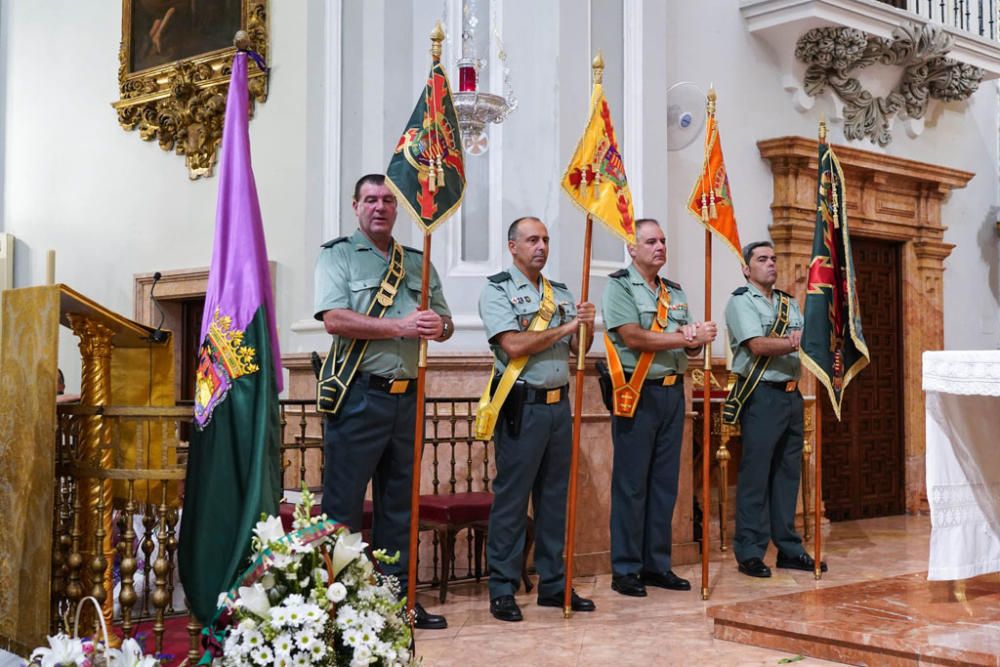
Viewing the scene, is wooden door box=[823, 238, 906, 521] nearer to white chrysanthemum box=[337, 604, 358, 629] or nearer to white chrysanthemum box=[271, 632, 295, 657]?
white chrysanthemum box=[337, 604, 358, 629]

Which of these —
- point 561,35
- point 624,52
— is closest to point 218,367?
point 561,35

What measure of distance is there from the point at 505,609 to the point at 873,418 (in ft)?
15.7

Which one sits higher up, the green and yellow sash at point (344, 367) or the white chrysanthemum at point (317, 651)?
the green and yellow sash at point (344, 367)

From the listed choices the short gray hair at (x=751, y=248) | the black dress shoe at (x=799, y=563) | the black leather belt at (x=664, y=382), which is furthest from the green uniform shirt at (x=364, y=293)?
the black dress shoe at (x=799, y=563)

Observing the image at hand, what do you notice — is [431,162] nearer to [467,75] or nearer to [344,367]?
[344,367]

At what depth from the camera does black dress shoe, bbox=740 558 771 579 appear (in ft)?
19.4

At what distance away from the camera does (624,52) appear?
668 centimetres

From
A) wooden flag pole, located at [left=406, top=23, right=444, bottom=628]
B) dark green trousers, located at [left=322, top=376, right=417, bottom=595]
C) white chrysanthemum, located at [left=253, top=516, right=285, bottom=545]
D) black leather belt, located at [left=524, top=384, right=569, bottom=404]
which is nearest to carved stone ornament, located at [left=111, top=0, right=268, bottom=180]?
black leather belt, located at [left=524, top=384, right=569, bottom=404]

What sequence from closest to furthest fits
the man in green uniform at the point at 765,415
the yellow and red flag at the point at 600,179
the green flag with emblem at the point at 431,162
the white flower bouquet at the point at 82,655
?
the white flower bouquet at the point at 82,655 → the green flag with emblem at the point at 431,162 → the yellow and red flag at the point at 600,179 → the man in green uniform at the point at 765,415

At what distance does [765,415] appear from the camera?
601 centimetres

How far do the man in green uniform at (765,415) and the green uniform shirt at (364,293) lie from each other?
6.91 ft

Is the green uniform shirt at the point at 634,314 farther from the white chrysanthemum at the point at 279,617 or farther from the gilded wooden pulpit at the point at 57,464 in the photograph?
the white chrysanthemum at the point at 279,617

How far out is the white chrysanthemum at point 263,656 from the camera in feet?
7.89

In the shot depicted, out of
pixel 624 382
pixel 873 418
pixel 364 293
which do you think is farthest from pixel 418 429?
pixel 873 418
